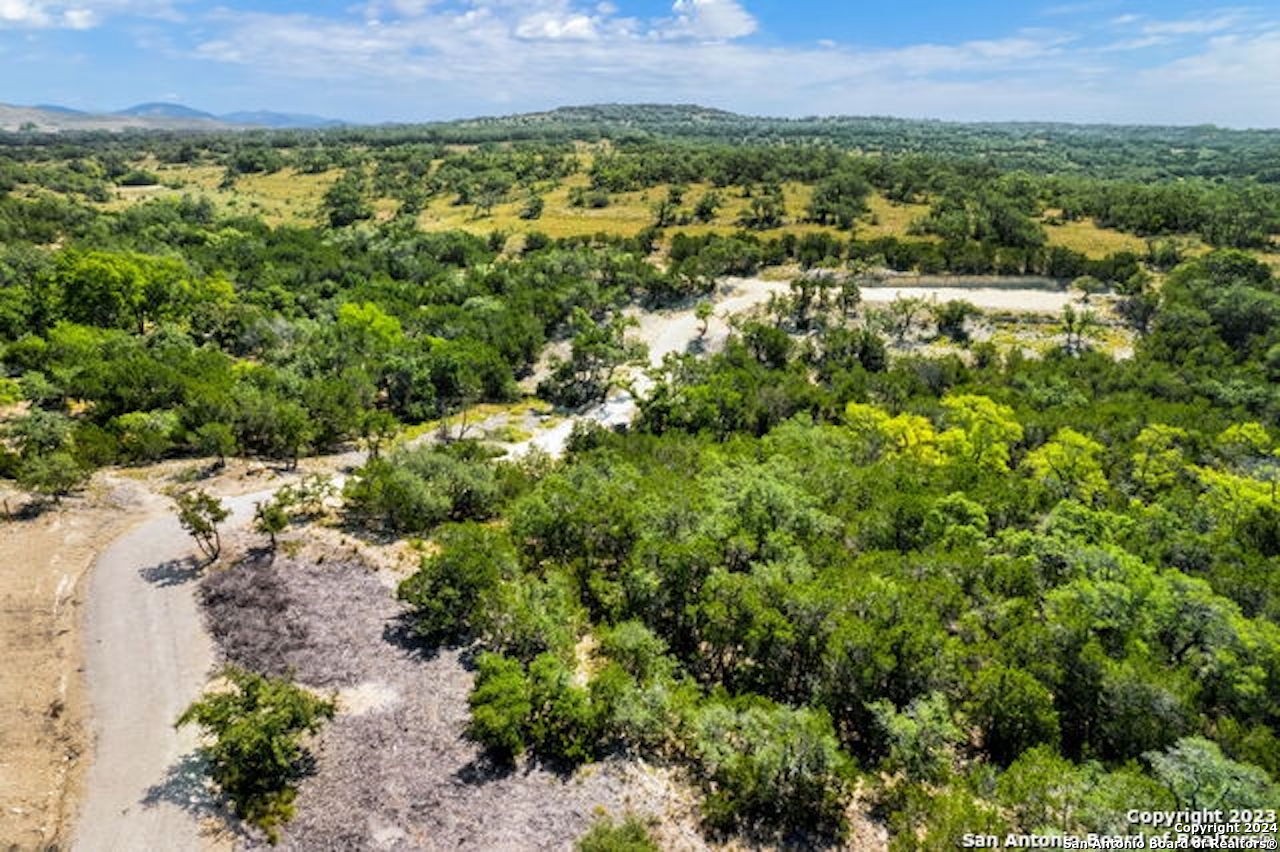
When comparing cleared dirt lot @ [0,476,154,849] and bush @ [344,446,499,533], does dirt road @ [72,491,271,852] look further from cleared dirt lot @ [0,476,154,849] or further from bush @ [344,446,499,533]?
bush @ [344,446,499,533]

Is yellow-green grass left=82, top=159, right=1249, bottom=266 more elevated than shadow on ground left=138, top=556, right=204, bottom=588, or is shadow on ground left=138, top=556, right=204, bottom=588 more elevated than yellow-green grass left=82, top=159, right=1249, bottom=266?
yellow-green grass left=82, top=159, right=1249, bottom=266

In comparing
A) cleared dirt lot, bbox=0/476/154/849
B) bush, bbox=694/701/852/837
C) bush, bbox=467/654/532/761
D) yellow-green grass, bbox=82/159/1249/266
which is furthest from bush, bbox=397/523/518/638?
yellow-green grass, bbox=82/159/1249/266

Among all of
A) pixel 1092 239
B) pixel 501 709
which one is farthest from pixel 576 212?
pixel 501 709

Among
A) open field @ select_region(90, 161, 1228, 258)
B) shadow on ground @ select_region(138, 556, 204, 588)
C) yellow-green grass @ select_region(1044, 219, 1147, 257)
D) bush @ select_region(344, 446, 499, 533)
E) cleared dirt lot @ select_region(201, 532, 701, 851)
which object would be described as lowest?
cleared dirt lot @ select_region(201, 532, 701, 851)

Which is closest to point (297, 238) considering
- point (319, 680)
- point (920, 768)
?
point (319, 680)

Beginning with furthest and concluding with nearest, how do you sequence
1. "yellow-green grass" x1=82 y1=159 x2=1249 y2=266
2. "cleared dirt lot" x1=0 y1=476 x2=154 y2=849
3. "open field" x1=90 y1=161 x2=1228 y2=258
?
"open field" x1=90 y1=161 x2=1228 y2=258
"yellow-green grass" x1=82 y1=159 x2=1249 y2=266
"cleared dirt lot" x1=0 y1=476 x2=154 y2=849

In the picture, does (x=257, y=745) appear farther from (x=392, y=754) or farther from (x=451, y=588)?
(x=451, y=588)

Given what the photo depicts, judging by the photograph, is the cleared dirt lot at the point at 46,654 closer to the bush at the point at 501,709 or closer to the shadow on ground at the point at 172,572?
the shadow on ground at the point at 172,572
